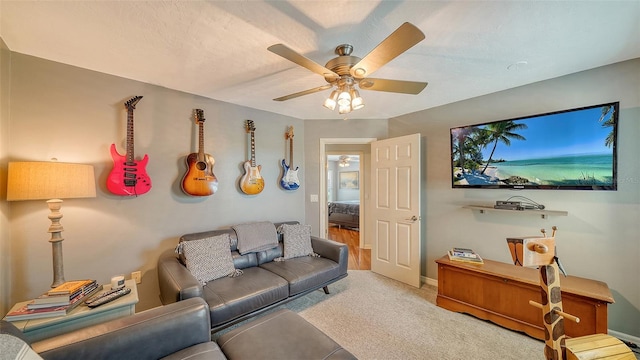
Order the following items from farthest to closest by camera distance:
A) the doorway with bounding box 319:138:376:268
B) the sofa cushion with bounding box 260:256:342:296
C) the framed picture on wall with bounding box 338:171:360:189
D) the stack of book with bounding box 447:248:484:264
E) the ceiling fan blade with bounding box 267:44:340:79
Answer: the framed picture on wall with bounding box 338:171:360:189, the doorway with bounding box 319:138:376:268, the stack of book with bounding box 447:248:484:264, the sofa cushion with bounding box 260:256:342:296, the ceiling fan blade with bounding box 267:44:340:79

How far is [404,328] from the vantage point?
2.12m

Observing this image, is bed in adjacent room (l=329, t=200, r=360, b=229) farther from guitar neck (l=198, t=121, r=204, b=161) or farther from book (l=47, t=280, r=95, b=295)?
book (l=47, t=280, r=95, b=295)

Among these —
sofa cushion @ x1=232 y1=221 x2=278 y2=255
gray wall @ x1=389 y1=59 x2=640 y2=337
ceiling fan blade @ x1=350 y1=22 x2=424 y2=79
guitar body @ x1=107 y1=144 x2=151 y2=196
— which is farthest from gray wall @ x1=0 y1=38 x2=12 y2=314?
gray wall @ x1=389 y1=59 x2=640 y2=337

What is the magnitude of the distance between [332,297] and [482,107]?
2.82 meters

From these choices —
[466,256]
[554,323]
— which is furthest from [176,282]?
[466,256]

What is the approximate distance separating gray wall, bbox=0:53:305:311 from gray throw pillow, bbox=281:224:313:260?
62cm

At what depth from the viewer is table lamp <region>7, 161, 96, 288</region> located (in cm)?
143

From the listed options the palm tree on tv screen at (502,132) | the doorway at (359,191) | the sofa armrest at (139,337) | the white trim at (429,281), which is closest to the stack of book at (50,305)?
the sofa armrest at (139,337)

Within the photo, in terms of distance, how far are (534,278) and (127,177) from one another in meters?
3.74

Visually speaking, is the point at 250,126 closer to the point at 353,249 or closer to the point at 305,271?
the point at 305,271

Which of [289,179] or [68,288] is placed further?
[289,179]

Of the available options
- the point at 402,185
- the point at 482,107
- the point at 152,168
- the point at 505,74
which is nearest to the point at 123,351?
the point at 152,168

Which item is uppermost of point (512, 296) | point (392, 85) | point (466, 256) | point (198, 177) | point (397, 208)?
point (392, 85)

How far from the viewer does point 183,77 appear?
2143mm
